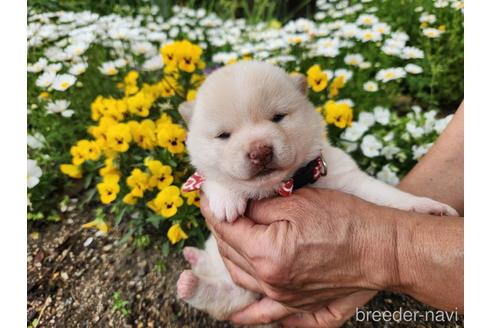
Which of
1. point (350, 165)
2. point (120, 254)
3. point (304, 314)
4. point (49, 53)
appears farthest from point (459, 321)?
point (49, 53)

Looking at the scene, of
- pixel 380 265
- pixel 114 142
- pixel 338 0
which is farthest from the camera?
pixel 338 0

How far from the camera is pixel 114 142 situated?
217cm

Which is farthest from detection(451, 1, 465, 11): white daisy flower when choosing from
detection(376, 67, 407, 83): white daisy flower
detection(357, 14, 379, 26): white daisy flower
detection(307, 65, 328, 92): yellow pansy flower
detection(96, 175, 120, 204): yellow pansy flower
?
detection(96, 175, 120, 204): yellow pansy flower

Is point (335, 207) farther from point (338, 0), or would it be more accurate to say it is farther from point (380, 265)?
point (338, 0)

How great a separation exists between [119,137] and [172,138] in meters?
0.31

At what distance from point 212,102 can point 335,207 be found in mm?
709

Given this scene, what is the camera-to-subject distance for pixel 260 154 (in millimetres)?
1500

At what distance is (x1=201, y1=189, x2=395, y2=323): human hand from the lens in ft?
5.01

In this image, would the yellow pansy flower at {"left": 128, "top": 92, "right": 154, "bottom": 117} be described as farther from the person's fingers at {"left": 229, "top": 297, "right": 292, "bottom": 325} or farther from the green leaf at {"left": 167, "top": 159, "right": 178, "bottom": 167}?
the person's fingers at {"left": 229, "top": 297, "right": 292, "bottom": 325}

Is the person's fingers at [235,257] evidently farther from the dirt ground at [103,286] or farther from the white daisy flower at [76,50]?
the white daisy flower at [76,50]

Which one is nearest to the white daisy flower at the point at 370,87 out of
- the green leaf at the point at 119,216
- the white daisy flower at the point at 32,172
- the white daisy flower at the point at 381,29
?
the white daisy flower at the point at 381,29

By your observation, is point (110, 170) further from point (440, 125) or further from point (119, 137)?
point (440, 125)

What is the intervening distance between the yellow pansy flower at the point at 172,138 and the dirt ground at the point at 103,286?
0.70 m

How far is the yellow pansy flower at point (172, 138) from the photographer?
2.14 meters
